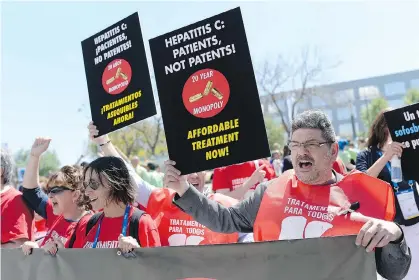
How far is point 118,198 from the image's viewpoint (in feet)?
9.69

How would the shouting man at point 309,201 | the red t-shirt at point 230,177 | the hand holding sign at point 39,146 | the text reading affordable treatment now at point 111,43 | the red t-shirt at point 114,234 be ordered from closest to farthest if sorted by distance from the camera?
the shouting man at point 309,201
the red t-shirt at point 114,234
the text reading affordable treatment now at point 111,43
the hand holding sign at point 39,146
the red t-shirt at point 230,177

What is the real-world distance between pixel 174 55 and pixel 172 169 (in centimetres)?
63

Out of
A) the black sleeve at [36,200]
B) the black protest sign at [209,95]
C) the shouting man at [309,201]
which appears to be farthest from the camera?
the black sleeve at [36,200]

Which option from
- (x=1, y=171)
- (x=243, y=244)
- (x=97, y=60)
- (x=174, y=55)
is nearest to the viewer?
(x=243, y=244)

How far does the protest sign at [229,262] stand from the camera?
6.79 feet

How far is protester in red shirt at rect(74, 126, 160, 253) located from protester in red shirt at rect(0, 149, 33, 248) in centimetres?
131

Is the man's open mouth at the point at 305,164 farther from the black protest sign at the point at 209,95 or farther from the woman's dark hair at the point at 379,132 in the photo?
the woman's dark hair at the point at 379,132

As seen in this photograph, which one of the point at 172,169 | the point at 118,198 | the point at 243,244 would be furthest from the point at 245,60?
the point at 118,198

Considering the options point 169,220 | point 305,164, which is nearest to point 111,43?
point 169,220

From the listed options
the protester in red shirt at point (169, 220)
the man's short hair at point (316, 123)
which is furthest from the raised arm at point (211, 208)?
the protester in red shirt at point (169, 220)

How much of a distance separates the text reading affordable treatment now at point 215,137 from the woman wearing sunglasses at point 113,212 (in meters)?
0.56

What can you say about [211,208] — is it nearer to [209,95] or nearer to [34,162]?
[209,95]

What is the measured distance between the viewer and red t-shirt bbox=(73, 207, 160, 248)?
274cm

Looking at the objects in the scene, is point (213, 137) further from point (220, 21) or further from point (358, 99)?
point (358, 99)
